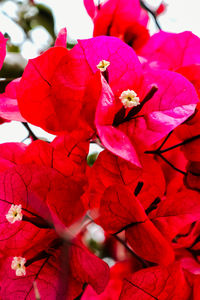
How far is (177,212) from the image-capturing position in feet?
1.16

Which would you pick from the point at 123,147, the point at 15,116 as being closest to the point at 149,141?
the point at 123,147

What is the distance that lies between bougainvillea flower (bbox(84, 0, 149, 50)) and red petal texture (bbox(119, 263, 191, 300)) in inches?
12.0

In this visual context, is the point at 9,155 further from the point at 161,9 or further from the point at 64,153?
the point at 161,9

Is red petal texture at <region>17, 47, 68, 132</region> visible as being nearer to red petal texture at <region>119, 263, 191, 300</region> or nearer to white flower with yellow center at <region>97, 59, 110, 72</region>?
white flower with yellow center at <region>97, 59, 110, 72</region>

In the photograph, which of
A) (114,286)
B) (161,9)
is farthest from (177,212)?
(161,9)

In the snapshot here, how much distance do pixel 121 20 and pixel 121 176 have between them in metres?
0.27

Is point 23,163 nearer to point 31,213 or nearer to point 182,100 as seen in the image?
point 31,213

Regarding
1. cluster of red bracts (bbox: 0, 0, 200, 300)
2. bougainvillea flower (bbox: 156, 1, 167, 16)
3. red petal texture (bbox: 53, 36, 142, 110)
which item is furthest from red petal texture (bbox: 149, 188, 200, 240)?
bougainvillea flower (bbox: 156, 1, 167, 16)

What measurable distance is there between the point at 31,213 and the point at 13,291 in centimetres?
7

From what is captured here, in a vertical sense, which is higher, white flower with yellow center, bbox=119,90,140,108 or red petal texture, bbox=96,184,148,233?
white flower with yellow center, bbox=119,90,140,108

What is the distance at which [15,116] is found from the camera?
39 cm

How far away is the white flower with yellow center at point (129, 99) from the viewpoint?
0.33 m

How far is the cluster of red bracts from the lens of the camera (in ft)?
1.10

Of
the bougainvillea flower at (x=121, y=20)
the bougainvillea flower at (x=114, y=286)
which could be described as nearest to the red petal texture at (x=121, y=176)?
the bougainvillea flower at (x=114, y=286)
